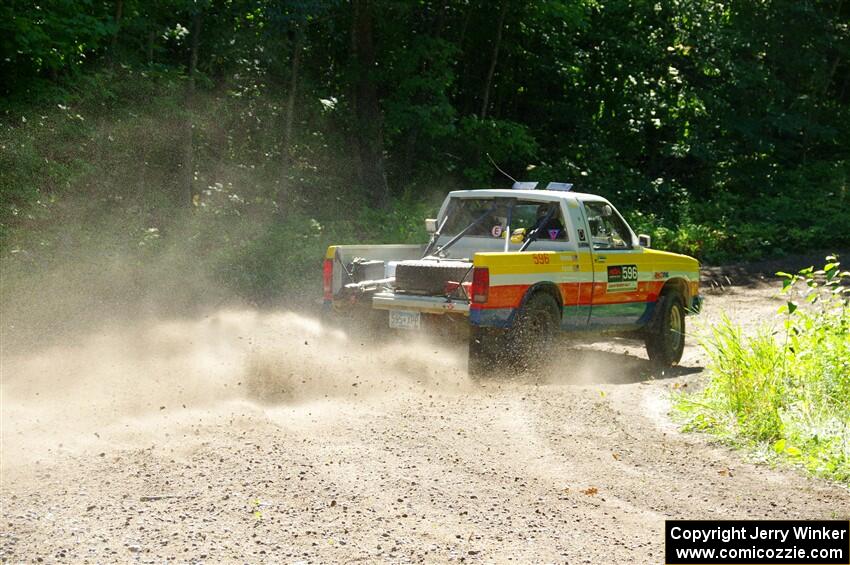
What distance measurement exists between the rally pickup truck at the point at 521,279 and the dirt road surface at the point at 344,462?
41 centimetres

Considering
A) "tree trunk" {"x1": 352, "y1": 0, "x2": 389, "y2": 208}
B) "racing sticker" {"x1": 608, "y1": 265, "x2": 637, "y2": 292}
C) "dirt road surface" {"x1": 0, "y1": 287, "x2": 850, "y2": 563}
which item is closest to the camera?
"dirt road surface" {"x1": 0, "y1": 287, "x2": 850, "y2": 563}

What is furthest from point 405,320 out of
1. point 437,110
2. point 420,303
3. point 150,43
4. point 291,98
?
point 437,110

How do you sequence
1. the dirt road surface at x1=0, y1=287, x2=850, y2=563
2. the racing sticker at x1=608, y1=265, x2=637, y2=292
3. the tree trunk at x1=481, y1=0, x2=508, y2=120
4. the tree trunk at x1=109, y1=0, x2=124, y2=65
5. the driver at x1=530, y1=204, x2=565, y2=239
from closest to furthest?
1. the dirt road surface at x1=0, y1=287, x2=850, y2=563
2. the driver at x1=530, y1=204, x2=565, y2=239
3. the racing sticker at x1=608, y1=265, x2=637, y2=292
4. the tree trunk at x1=109, y1=0, x2=124, y2=65
5. the tree trunk at x1=481, y1=0, x2=508, y2=120

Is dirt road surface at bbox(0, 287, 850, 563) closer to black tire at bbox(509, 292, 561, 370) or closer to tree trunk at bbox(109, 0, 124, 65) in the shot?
black tire at bbox(509, 292, 561, 370)

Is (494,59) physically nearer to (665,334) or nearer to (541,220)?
(665,334)

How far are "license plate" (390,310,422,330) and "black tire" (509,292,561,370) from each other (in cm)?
99

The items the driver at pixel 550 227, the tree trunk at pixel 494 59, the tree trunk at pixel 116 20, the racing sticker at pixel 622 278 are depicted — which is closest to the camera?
the driver at pixel 550 227

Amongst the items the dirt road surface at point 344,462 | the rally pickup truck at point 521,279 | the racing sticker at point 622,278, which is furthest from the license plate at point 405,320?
the racing sticker at point 622,278

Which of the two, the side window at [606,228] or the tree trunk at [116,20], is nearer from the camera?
the side window at [606,228]

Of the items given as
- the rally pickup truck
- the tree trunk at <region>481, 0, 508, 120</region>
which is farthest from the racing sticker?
the tree trunk at <region>481, 0, 508, 120</region>

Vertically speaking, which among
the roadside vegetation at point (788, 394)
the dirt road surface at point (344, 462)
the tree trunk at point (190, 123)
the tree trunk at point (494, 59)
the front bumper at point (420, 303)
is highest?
the tree trunk at point (494, 59)

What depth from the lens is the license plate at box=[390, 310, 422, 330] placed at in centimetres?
1080

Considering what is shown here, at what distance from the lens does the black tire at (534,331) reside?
10711 millimetres

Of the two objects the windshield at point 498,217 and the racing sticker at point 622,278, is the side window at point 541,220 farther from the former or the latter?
the racing sticker at point 622,278
